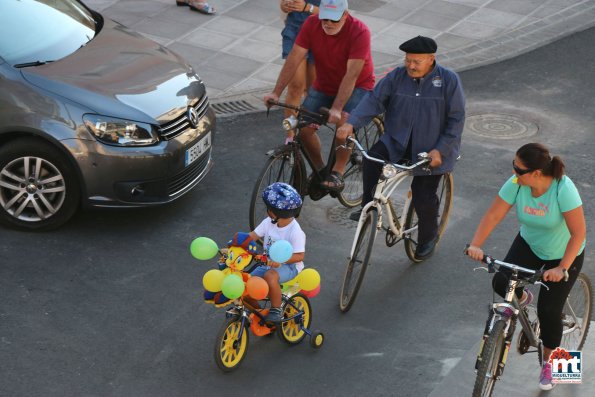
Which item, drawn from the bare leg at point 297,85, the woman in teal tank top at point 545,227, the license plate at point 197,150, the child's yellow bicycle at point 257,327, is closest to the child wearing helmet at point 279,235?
the child's yellow bicycle at point 257,327

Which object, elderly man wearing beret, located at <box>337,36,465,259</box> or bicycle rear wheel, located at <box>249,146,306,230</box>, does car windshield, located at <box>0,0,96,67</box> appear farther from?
elderly man wearing beret, located at <box>337,36,465,259</box>

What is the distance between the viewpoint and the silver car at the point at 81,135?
26.8ft

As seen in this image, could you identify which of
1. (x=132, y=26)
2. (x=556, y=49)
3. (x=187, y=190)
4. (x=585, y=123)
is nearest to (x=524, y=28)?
(x=556, y=49)

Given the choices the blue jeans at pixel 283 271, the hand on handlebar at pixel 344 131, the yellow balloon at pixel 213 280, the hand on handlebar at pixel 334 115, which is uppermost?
the hand on handlebar at pixel 344 131

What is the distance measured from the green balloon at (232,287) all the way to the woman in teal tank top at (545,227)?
140cm

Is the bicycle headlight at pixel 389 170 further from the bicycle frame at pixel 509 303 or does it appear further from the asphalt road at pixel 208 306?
the bicycle frame at pixel 509 303

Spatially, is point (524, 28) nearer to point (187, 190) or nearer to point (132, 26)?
point (132, 26)

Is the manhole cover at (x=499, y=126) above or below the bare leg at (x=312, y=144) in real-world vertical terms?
below

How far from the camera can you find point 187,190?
8.75 meters

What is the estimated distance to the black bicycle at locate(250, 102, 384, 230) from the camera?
8.15 metres

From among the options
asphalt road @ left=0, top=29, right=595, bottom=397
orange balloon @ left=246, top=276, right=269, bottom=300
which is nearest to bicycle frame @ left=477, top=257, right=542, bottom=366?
asphalt road @ left=0, top=29, right=595, bottom=397

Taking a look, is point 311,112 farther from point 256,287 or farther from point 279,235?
point 256,287

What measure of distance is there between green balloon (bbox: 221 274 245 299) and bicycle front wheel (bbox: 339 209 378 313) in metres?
1.32

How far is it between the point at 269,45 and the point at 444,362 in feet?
22.5
